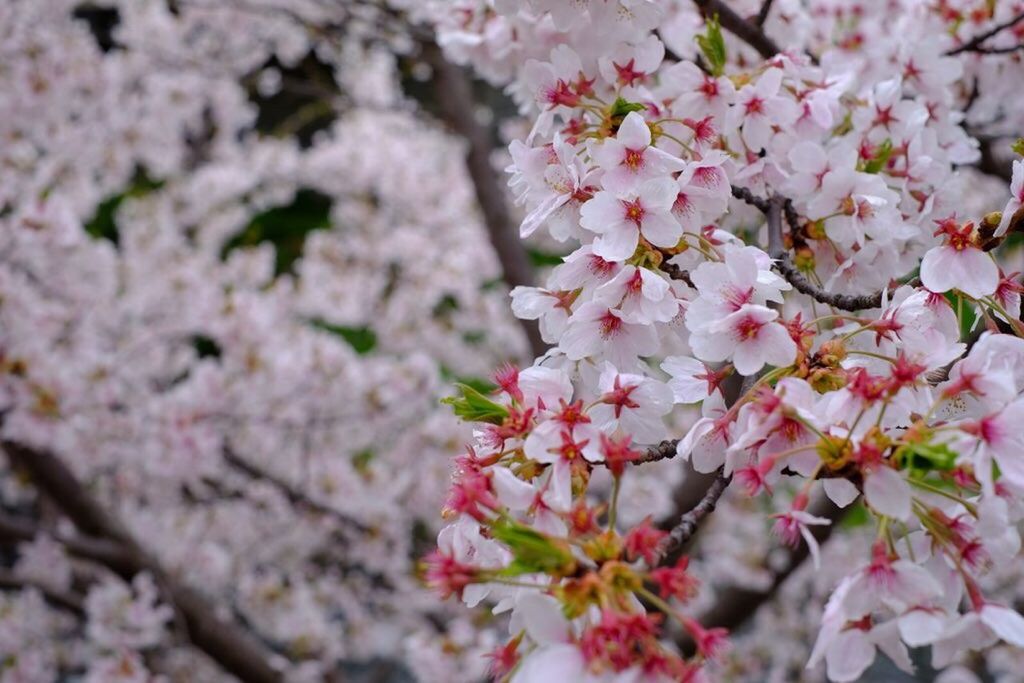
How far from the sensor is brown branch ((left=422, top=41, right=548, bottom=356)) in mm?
2861

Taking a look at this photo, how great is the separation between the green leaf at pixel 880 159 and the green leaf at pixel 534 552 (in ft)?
2.37

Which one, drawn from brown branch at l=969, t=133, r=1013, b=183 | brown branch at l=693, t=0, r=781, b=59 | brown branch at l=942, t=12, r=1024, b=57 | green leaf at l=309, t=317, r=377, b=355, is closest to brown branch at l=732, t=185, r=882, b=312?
brown branch at l=693, t=0, r=781, b=59

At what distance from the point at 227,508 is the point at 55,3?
1.89m

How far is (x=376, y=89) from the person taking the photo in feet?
17.8

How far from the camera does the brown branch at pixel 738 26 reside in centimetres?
124

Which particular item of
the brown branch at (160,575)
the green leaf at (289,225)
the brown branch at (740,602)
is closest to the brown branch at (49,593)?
the brown branch at (160,575)

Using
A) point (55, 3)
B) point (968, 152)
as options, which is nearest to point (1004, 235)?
point (968, 152)

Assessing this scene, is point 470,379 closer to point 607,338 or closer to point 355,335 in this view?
point 355,335

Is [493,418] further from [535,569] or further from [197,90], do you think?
[197,90]

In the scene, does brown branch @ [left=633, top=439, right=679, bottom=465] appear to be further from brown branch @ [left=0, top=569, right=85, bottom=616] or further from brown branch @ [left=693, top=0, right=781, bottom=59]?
brown branch @ [left=0, top=569, right=85, bottom=616]

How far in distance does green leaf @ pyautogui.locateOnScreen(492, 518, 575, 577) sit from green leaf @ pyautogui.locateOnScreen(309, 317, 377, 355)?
4.89 meters

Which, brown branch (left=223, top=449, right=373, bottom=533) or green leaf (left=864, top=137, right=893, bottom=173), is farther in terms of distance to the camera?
brown branch (left=223, top=449, right=373, bottom=533)

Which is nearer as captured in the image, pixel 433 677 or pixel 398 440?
pixel 433 677

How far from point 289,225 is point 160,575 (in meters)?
5.10
